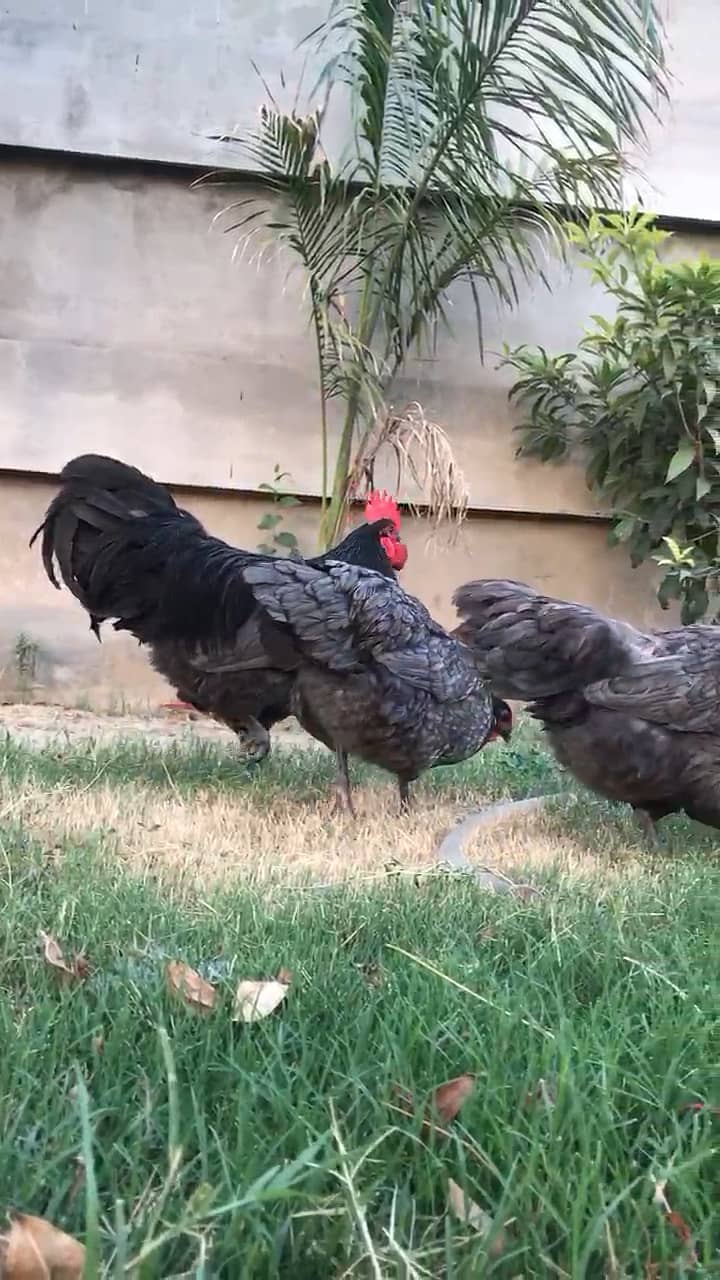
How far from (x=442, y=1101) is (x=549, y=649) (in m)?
2.36

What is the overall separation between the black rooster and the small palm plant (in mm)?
2282

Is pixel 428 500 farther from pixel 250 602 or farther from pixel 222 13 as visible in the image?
pixel 222 13

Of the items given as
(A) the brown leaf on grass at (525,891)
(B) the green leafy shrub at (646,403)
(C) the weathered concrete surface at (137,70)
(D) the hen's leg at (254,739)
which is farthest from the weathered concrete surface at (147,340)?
(A) the brown leaf on grass at (525,891)

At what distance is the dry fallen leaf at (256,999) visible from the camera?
4.87 ft

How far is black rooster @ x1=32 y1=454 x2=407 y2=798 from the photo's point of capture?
13.3 feet

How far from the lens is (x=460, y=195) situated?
5934 millimetres

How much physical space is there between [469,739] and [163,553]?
155cm

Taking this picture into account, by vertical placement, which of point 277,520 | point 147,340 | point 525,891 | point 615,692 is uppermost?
point 147,340

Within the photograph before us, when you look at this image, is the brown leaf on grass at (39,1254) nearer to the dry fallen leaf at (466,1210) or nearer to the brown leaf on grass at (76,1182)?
the brown leaf on grass at (76,1182)

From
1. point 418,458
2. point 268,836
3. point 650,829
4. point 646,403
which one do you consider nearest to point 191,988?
point 268,836

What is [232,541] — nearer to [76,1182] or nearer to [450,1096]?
[450,1096]

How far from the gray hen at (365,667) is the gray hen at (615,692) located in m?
0.30

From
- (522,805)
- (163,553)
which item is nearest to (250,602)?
(163,553)

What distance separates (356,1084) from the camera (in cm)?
129
